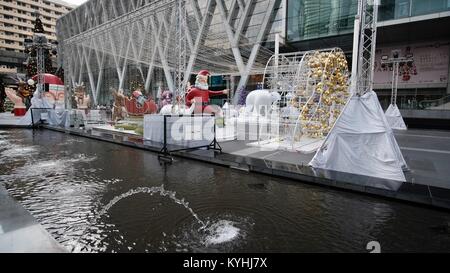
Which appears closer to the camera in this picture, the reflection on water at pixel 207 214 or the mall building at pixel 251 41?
the reflection on water at pixel 207 214

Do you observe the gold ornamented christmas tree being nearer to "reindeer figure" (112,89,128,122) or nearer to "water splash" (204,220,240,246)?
"water splash" (204,220,240,246)

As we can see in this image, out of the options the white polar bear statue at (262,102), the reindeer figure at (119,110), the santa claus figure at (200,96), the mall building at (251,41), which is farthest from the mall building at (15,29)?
the white polar bear statue at (262,102)

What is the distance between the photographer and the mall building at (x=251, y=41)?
62.8 ft

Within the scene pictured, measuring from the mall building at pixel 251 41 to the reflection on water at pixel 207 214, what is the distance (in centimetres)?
611

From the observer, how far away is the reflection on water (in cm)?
332

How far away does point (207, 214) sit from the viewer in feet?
13.7

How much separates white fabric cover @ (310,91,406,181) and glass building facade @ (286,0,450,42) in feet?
69.3

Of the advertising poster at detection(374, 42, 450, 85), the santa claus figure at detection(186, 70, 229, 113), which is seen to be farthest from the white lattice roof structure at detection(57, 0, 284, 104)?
the santa claus figure at detection(186, 70, 229, 113)

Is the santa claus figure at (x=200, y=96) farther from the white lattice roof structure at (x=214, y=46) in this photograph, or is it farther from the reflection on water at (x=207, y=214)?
the white lattice roof structure at (x=214, y=46)

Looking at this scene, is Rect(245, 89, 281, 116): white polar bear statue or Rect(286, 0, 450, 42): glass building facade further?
Rect(286, 0, 450, 42): glass building facade

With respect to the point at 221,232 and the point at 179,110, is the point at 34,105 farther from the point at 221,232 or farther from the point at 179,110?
the point at 221,232

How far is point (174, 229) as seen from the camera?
144 inches

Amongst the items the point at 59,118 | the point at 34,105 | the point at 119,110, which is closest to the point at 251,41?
the point at 119,110
